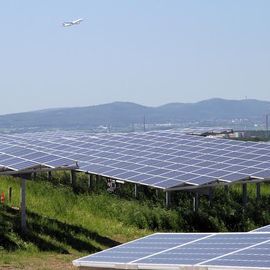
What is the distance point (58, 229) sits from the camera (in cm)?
2375

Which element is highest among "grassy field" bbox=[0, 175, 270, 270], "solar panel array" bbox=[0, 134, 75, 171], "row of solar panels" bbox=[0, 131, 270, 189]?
"solar panel array" bbox=[0, 134, 75, 171]

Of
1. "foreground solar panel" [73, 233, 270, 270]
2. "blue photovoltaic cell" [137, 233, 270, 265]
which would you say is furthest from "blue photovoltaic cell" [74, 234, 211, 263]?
"blue photovoltaic cell" [137, 233, 270, 265]

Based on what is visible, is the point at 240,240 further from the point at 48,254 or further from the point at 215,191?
the point at 215,191

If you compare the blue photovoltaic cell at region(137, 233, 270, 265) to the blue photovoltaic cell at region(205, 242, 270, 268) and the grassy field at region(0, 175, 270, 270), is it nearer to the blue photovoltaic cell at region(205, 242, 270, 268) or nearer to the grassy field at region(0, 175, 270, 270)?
the blue photovoltaic cell at region(205, 242, 270, 268)

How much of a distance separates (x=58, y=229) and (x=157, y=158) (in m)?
9.61

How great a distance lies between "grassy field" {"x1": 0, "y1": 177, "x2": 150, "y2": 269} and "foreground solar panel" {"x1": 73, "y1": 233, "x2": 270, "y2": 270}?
8140 mm

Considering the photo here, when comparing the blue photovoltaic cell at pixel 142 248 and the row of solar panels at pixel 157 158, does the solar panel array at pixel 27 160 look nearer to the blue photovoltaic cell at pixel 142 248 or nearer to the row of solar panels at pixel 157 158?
the row of solar panels at pixel 157 158

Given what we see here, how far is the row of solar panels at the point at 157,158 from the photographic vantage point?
88.3 feet

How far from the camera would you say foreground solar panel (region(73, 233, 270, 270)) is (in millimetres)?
9109

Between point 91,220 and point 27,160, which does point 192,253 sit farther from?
point 91,220

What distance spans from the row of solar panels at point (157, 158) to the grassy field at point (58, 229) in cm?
162

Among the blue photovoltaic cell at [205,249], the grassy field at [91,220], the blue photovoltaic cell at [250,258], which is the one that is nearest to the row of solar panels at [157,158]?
the grassy field at [91,220]

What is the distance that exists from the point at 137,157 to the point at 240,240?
886 inches

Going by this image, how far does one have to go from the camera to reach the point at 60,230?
23641 mm
